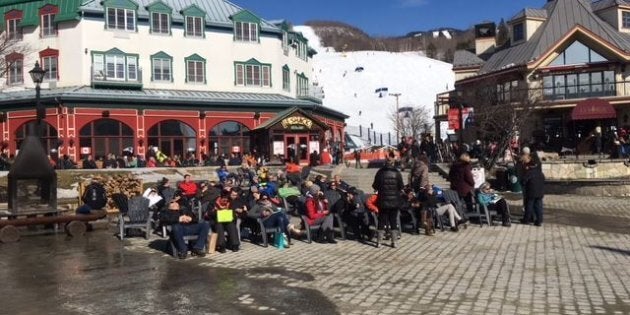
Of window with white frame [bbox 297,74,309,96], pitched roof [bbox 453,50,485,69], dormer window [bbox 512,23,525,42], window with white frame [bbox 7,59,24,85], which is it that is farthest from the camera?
pitched roof [bbox 453,50,485,69]

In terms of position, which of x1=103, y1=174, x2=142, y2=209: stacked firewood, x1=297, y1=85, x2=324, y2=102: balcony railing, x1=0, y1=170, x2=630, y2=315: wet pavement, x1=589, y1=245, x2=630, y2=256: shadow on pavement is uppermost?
x1=297, y1=85, x2=324, y2=102: balcony railing

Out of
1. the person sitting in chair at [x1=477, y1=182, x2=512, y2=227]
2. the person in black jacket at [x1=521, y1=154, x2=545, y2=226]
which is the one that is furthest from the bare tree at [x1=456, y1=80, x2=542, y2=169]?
the person sitting in chair at [x1=477, y1=182, x2=512, y2=227]

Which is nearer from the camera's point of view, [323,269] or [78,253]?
[323,269]

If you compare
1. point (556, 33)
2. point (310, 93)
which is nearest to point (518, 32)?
point (556, 33)

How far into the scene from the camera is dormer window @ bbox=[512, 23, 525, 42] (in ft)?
160

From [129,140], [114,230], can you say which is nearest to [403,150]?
[129,140]

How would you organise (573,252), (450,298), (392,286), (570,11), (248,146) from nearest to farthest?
(450,298), (392,286), (573,252), (248,146), (570,11)

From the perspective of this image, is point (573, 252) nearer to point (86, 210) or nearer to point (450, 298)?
point (450, 298)

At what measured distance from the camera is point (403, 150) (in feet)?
108

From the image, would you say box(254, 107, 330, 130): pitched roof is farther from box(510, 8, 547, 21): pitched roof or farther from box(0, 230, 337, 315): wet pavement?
box(0, 230, 337, 315): wet pavement

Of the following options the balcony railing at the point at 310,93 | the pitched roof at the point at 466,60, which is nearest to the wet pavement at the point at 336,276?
the balcony railing at the point at 310,93

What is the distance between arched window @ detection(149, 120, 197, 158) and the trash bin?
19616 mm

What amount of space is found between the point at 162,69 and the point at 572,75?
1047 inches

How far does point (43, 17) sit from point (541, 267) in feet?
114
